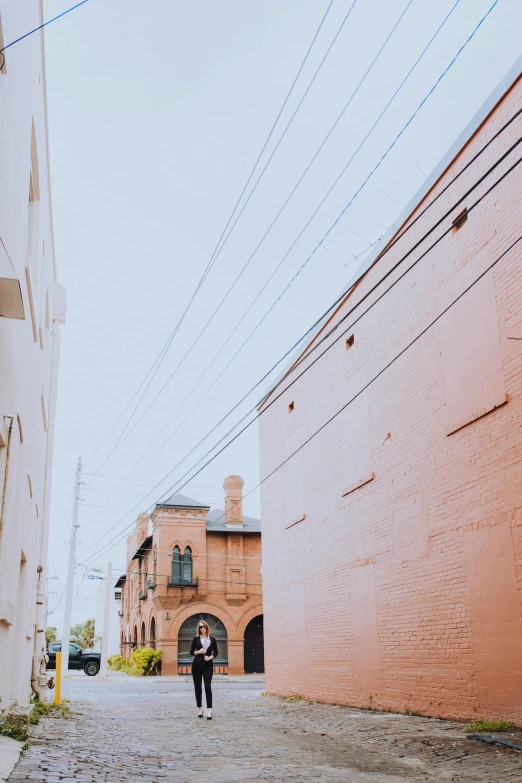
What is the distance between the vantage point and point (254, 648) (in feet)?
123

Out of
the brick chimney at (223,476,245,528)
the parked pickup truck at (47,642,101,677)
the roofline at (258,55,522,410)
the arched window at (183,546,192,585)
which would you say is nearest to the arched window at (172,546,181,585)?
the arched window at (183,546,192,585)

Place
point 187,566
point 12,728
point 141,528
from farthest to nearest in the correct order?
point 141,528 → point 187,566 → point 12,728

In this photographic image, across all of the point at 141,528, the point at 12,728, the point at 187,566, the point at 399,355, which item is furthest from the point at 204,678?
the point at 141,528

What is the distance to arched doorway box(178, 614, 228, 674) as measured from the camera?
35625mm

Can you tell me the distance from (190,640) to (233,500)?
25.5ft

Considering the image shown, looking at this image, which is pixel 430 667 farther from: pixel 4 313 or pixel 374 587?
pixel 4 313

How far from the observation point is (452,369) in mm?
10930

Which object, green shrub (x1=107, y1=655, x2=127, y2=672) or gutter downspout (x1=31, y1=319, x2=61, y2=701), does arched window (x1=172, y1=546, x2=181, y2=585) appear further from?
gutter downspout (x1=31, y1=319, x2=61, y2=701)

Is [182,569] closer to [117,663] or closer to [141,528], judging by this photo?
[117,663]

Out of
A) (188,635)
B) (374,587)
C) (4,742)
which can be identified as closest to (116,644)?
(188,635)

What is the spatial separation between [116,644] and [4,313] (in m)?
60.4

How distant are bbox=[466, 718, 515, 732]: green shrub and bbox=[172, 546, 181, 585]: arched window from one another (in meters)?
28.3

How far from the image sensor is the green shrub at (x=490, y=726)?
8.84m

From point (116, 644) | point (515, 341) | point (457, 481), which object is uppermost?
point (515, 341)
